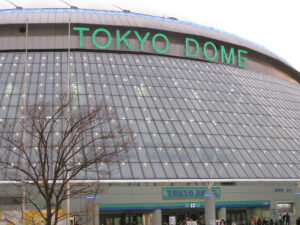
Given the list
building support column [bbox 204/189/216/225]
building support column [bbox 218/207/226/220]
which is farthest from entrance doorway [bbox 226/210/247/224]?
building support column [bbox 204/189/216/225]

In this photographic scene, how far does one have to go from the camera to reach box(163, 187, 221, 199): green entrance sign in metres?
45.4

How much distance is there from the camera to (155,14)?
7300 centimetres

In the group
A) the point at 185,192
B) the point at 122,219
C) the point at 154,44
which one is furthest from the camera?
the point at 154,44

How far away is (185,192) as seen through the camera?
45938 millimetres

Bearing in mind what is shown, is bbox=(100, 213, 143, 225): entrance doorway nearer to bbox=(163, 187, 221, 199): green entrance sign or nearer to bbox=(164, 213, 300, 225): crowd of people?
bbox=(163, 187, 221, 199): green entrance sign

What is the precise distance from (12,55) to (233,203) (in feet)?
107

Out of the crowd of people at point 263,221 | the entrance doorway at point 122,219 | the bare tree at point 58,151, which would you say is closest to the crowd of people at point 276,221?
the crowd of people at point 263,221

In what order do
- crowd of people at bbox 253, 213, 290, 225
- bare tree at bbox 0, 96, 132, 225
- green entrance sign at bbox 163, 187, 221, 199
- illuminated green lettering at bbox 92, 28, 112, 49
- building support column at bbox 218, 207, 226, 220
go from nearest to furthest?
bare tree at bbox 0, 96, 132, 225, green entrance sign at bbox 163, 187, 221, 199, crowd of people at bbox 253, 213, 290, 225, building support column at bbox 218, 207, 226, 220, illuminated green lettering at bbox 92, 28, 112, 49

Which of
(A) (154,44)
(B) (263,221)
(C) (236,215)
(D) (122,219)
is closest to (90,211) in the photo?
(D) (122,219)

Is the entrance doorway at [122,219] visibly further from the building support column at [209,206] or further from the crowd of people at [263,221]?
the building support column at [209,206]

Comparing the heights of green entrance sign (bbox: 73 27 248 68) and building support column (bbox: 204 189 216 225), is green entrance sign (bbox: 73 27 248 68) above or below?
above

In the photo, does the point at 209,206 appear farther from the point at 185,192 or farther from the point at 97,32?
the point at 97,32

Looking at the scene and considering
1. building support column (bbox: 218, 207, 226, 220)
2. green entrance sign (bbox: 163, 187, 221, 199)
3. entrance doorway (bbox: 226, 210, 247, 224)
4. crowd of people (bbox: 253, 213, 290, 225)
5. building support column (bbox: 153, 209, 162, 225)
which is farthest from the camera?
entrance doorway (bbox: 226, 210, 247, 224)

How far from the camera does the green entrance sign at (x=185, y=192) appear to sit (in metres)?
45.4
